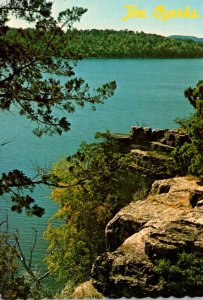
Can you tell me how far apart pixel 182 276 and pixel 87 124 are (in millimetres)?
47590

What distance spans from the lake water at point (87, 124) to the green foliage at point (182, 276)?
1065 cm

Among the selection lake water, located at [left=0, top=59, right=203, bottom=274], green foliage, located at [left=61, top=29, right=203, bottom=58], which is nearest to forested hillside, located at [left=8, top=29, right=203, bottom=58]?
green foliage, located at [left=61, top=29, right=203, bottom=58]

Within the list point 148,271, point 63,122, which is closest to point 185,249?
point 148,271

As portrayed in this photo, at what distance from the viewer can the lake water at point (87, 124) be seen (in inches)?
1665

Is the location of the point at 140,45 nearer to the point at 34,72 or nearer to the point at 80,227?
the point at 80,227

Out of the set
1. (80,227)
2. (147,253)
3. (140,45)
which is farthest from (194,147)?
(140,45)

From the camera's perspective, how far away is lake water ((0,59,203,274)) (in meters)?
42.3

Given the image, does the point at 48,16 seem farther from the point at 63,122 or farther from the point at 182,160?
the point at 182,160

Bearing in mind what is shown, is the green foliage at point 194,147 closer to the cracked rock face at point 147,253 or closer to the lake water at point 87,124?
the lake water at point 87,124

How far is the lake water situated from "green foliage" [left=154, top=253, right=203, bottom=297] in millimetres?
10648

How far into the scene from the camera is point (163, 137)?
139 ft

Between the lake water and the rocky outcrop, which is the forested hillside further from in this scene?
the rocky outcrop

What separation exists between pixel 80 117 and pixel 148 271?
50.4 m

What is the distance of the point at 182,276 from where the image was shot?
16031 millimetres
